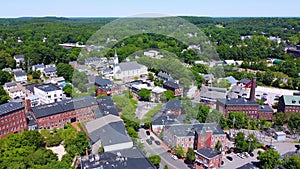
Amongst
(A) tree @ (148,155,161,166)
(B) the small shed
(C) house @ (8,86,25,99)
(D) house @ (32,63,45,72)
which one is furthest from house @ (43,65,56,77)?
(B) the small shed

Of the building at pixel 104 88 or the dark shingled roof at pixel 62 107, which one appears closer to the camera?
the dark shingled roof at pixel 62 107

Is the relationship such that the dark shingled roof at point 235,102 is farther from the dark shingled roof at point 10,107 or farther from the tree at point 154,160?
the dark shingled roof at point 10,107

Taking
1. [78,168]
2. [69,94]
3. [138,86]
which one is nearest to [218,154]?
[78,168]

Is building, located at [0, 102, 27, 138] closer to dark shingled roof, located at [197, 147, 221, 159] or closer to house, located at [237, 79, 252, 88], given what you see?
dark shingled roof, located at [197, 147, 221, 159]

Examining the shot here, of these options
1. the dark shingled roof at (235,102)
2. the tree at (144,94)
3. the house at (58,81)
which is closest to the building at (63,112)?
the tree at (144,94)

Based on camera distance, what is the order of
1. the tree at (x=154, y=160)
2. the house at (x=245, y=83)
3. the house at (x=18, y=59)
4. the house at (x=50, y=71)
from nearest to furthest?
the tree at (x=154, y=160) → the house at (x=245, y=83) → the house at (x=50, y=71) → the house at (x=18, y=59)

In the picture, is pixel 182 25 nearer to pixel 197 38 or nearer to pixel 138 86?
pixel 197 38
